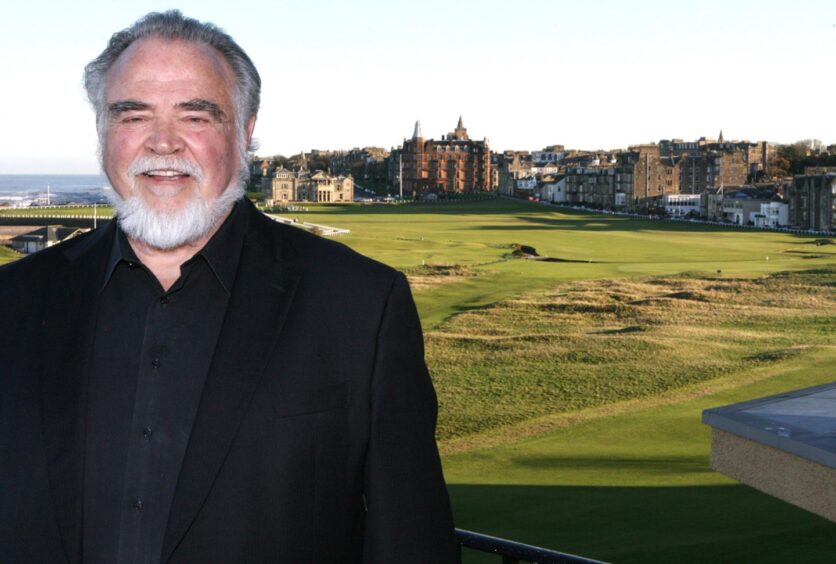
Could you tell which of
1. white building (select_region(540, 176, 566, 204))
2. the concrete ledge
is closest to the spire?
white building (select_region(540, 176, 566, 204))

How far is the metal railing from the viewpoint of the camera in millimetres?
2686

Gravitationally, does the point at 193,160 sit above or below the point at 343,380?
above

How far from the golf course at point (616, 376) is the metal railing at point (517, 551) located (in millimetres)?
8527

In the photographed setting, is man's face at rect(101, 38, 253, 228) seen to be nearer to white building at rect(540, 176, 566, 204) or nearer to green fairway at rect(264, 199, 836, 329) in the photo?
green fairway at rect(264, 199, 836, 329)

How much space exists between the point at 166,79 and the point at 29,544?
0.95 meters

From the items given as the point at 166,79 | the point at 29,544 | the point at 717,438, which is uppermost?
the point at 166,79

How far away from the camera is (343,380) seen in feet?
7.43

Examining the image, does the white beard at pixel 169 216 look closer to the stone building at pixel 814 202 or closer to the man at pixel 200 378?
the man at pixel 200 378

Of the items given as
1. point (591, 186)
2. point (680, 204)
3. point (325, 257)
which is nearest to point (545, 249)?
point (680, 204)

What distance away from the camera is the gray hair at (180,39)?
236cm

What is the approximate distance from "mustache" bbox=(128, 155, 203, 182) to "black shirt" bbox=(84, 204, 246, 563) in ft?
0.48

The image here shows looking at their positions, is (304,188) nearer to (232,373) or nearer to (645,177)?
(645,177)

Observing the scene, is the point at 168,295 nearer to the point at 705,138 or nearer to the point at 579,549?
the point at 579,549

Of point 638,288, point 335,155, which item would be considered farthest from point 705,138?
point 638,288
